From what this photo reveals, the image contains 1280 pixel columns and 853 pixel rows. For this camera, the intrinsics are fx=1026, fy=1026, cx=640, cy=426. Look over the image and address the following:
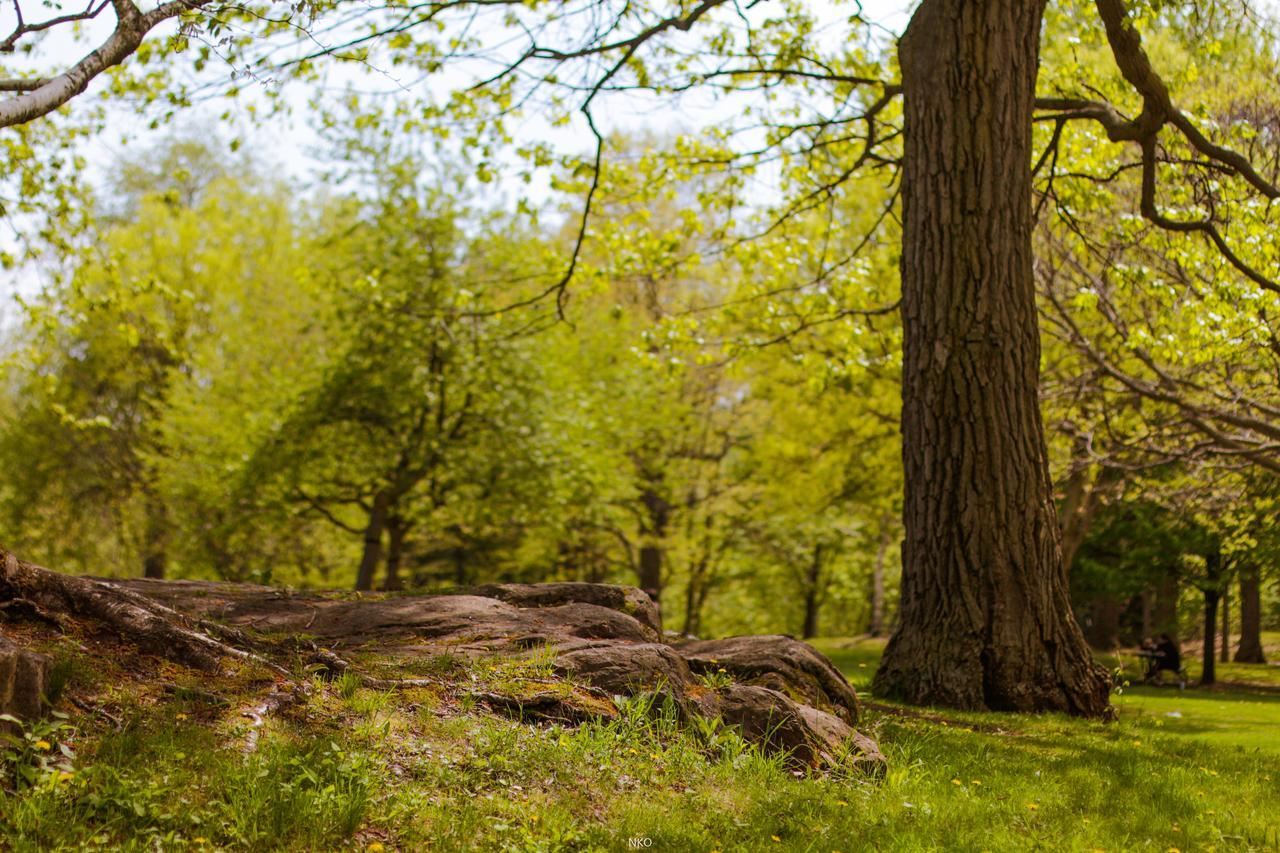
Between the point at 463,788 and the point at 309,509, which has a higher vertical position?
the point at 309,509

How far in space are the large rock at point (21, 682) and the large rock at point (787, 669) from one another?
3543 mm

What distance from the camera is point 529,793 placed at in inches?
161

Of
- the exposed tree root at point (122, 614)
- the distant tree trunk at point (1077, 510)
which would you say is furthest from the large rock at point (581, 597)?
the distant tree trunk at point (1077, 510)

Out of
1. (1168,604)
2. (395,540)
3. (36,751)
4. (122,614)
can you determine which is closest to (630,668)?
(122,614)

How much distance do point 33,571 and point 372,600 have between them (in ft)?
7.54

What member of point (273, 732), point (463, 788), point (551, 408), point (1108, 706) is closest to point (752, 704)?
point (463, 788)

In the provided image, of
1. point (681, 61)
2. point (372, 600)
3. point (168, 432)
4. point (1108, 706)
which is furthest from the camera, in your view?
point (168, 432)

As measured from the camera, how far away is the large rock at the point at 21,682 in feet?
11.9

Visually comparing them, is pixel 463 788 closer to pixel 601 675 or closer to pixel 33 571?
pixel 601 675

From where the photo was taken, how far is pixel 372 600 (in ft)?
22.6

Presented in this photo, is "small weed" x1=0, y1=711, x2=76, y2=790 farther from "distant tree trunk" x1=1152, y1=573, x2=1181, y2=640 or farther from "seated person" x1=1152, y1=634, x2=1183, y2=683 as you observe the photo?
"distant tree trunk" x1=1152, y1=573, x2=1181, y2=640

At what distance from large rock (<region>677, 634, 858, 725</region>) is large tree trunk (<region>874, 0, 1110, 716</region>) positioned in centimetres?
199

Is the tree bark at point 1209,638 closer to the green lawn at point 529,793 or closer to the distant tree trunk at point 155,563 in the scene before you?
the green lawn at point 529,793

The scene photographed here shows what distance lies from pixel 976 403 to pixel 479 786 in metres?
5.58
